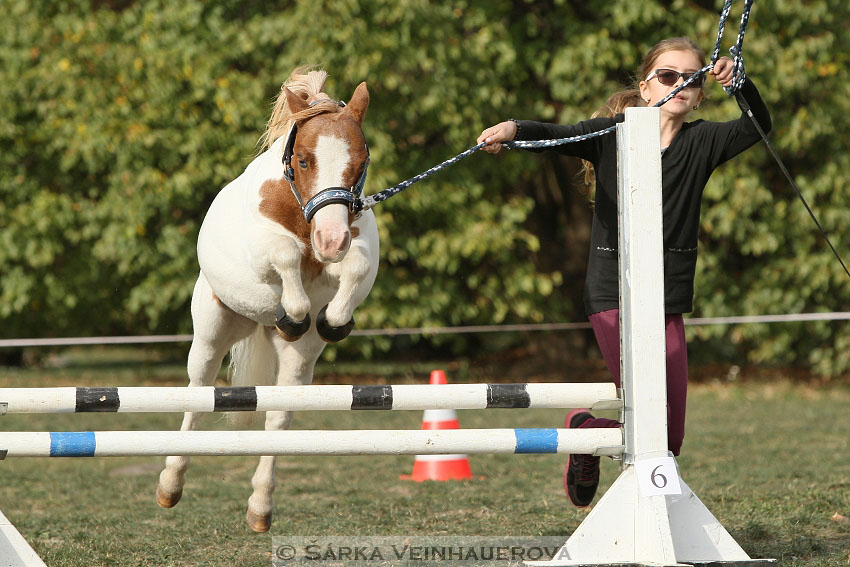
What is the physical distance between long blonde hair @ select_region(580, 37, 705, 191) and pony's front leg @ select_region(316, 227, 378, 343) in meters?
0.84

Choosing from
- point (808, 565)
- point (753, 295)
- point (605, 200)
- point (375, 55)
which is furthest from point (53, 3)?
point (808, 565)

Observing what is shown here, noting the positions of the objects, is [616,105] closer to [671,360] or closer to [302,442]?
[671,360]

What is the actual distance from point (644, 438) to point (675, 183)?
87 centimetres

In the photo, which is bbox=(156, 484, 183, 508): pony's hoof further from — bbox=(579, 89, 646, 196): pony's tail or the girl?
bbox=(579, 89, 646, 196): pony's tail

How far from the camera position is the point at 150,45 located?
10812 millimetres

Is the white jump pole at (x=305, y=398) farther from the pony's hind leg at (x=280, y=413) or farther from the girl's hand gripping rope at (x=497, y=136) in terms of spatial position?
the pony's hind leg at (x=280, y=413)

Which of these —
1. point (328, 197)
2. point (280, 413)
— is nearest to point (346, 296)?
point (328, 197)

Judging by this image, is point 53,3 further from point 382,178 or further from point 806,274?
point 806,274

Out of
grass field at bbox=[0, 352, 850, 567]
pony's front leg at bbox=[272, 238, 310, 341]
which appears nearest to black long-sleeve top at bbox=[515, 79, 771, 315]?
pony's front leg at bbox=[272, 238, 310, 341]

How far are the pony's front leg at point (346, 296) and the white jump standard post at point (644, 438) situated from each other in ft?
3.16

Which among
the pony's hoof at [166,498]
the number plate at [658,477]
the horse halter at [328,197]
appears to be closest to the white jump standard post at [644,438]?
the number plate at [658,477]

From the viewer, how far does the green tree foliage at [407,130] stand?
1052cm

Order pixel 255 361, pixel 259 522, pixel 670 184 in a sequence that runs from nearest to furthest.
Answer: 1. pixel 670 184
2. pixel 259 522
3. pixel 255 361

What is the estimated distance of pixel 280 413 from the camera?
14.2ft
